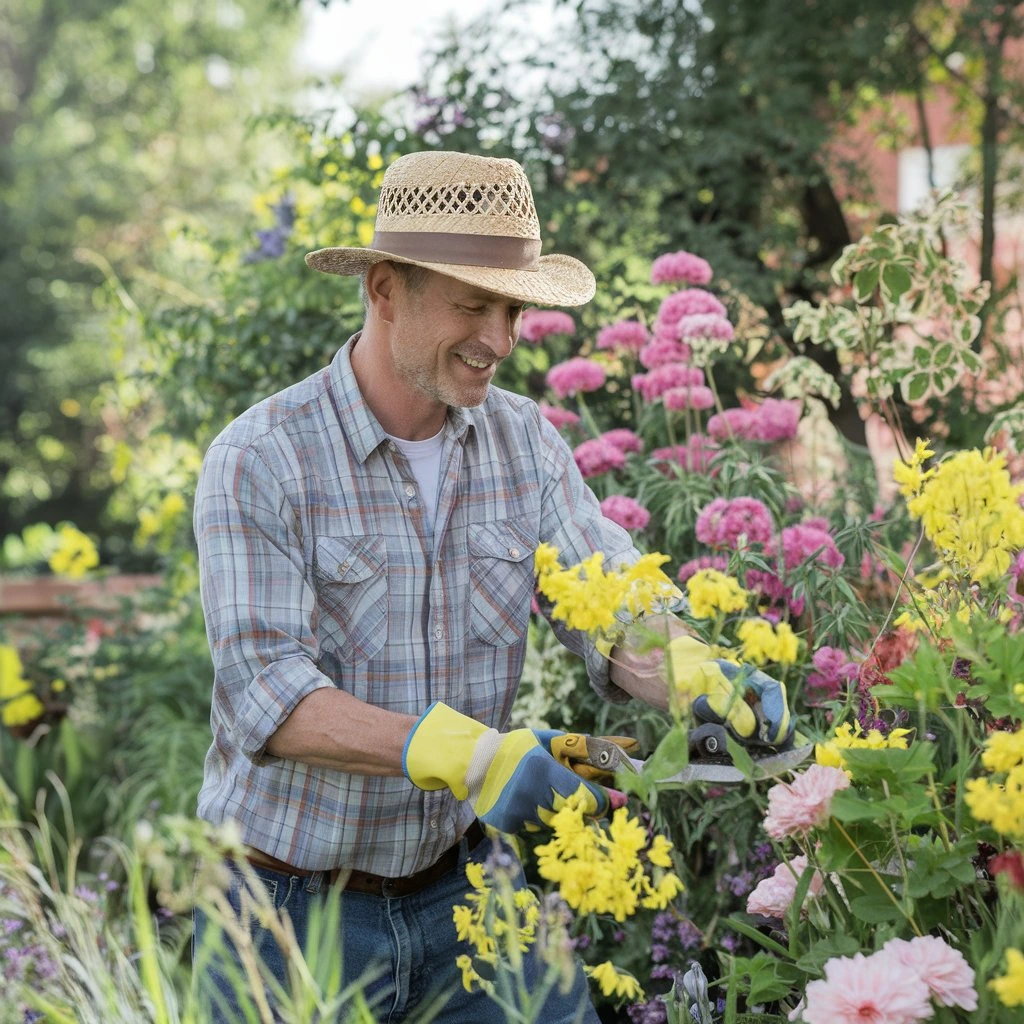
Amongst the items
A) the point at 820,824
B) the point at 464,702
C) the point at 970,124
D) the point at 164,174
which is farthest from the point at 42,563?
the point at 820,824

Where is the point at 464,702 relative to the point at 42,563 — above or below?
above

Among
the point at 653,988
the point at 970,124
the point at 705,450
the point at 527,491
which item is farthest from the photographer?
the point at 970,124

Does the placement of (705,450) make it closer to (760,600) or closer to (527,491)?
(760,600)

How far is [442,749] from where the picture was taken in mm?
1787

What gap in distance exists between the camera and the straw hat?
7.23 ft

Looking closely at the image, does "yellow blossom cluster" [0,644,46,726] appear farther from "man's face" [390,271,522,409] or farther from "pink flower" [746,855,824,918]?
"pink flower" [746,855,824,918]

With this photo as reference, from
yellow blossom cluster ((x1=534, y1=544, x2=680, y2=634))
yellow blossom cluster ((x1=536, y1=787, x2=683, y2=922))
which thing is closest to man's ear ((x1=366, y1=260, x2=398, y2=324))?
yellow blossom cluster ((x1=534, y1=544, x2=680, y2=634))

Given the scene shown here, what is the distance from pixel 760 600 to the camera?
3154mm

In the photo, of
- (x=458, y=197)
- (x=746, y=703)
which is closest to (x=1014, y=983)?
(x=746, y=703)

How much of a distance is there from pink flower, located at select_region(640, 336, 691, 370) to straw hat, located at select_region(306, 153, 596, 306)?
3.76ft

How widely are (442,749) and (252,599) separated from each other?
1.41 ft

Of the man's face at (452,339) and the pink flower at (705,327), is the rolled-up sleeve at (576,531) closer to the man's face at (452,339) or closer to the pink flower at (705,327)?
the man's face at (452,339)

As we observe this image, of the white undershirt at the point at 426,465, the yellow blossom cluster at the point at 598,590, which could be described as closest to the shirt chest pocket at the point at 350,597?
the white undershirt at the point at 426,465

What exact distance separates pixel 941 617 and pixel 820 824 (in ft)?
1.41
